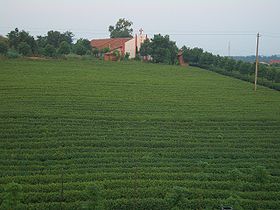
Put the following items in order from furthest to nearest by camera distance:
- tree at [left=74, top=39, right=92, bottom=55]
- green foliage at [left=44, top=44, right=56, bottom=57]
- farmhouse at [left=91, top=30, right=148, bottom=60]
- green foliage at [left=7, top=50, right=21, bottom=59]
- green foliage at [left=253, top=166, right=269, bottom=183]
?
farmhouse at [left=91, top=30, right=148, bottom=60] → tree at [left=74, top=39, right=92, bottom=55] → green foliage at [left=44, top=44, right=56, bottom=57] → green foliage at [left=7, top=50, right=21, bottom=59] → green foliage at [left=253, top=166, right=269, bottom=183]

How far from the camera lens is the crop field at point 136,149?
11133mm

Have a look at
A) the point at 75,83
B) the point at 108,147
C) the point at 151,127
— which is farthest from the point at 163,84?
the point at 108,147

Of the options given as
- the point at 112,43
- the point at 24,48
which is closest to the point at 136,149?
the point at 24,48

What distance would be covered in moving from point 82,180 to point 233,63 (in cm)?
4577

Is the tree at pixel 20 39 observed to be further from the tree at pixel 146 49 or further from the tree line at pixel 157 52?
the tree at pixel 146 49

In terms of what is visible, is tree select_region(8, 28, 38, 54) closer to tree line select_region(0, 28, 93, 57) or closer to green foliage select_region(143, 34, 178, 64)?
tree line select_region(0, 28, 93, 57)

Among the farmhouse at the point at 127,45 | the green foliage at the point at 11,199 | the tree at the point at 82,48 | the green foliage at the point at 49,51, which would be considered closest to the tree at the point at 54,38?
the tree at the point at 82,48

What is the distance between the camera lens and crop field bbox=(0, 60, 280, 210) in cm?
1113

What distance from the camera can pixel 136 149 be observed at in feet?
51.8

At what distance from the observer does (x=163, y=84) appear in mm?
36375

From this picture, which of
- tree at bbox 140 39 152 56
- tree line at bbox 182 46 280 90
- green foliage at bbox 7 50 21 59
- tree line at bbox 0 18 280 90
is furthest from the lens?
tree at bbox 140 39 152 56

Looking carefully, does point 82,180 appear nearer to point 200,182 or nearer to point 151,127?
point 200,182

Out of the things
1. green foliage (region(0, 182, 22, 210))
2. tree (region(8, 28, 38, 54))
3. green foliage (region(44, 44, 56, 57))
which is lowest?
green foliage (region(0, 182, 22, 210))

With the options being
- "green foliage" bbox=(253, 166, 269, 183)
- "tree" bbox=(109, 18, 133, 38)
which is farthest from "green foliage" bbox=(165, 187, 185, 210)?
"tree" bbox=(109, 18, 133, 38)
